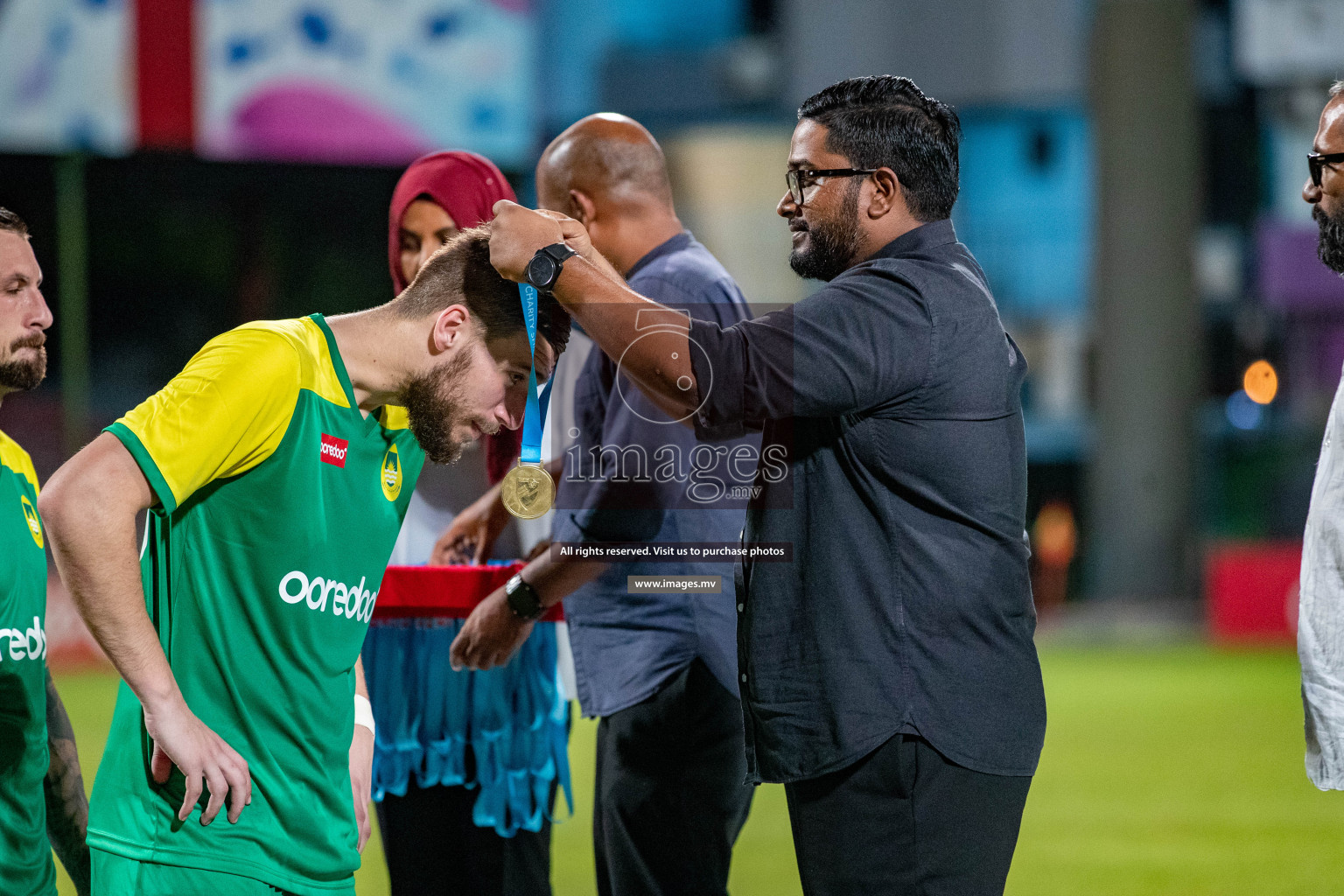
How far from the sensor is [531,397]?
2.56 m

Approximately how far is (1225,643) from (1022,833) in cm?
952

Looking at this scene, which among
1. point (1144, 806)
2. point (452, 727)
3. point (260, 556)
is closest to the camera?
point (260, 556)

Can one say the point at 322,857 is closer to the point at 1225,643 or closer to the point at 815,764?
the point at 815,764

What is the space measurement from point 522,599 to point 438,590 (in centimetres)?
27

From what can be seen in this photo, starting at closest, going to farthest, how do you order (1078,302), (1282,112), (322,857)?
1. (322,857)
2. (1282,112)
3. (1078,302)

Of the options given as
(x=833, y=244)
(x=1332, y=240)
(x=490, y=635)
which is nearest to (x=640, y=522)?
(x=490, y=635)

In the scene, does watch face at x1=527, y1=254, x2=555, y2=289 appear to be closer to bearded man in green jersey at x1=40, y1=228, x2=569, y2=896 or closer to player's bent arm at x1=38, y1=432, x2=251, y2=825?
bearded man in green jersey at x1=40, y1=228, x2=569, y2=896

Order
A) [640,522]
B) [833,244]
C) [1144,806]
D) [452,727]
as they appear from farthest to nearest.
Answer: [1144,806] < [452,727] < [640,522] < [833,244]

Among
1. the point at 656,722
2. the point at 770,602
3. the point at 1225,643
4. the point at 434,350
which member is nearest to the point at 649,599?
the point at 656,722

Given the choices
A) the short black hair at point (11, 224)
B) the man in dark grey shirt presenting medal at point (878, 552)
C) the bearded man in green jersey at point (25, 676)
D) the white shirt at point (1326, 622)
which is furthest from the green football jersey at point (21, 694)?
the white shirt at point (1326, 622)

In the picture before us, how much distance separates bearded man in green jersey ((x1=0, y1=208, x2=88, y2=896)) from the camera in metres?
2.70

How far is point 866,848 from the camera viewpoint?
2.40 metres

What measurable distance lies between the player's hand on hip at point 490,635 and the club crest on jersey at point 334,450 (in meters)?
0.92

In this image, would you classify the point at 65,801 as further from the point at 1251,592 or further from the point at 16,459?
the point at 1251,592
